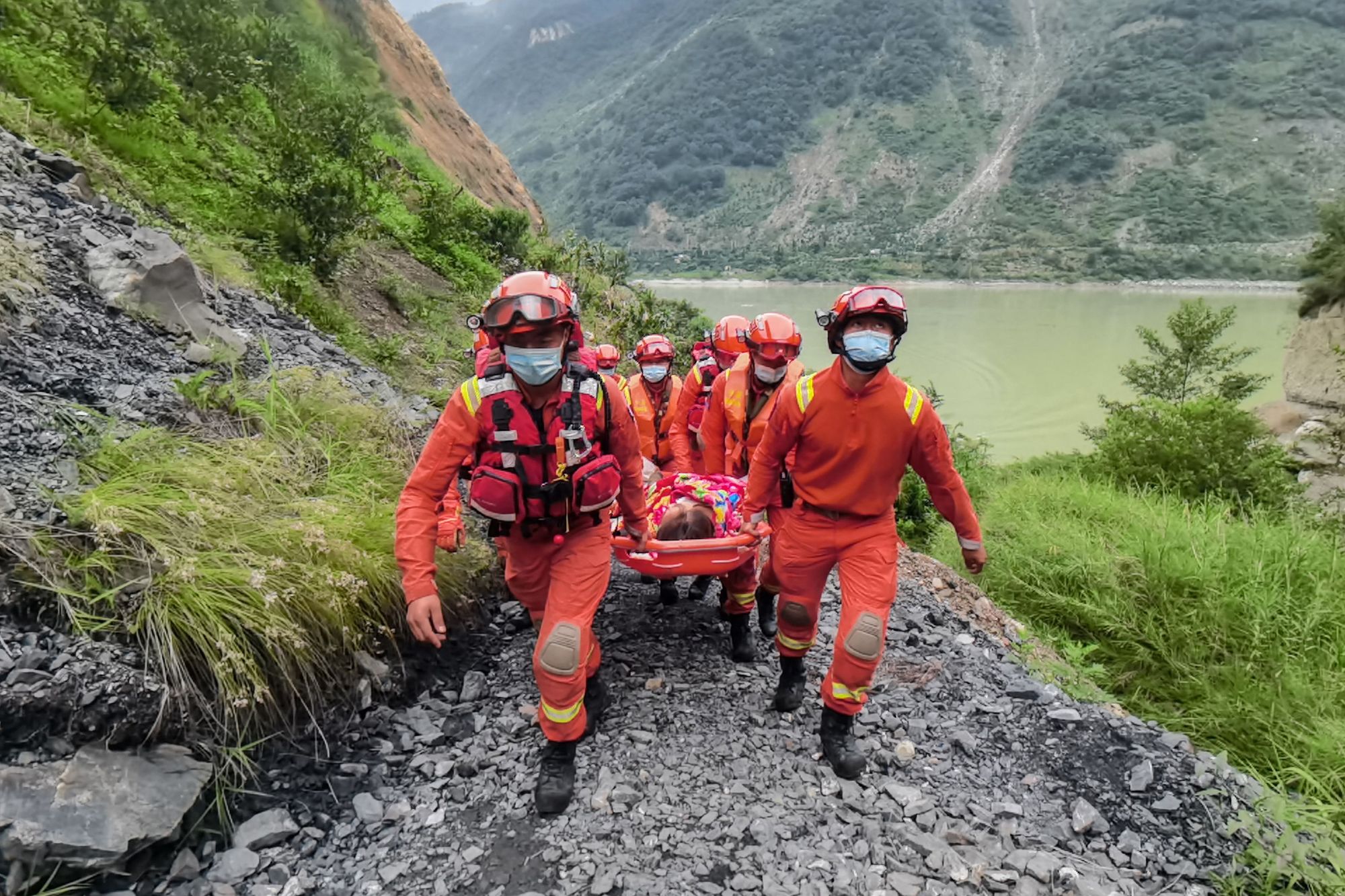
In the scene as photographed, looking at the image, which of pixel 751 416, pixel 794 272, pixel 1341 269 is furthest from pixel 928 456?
pixel 794 272

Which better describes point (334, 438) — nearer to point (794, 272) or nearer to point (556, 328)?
point (556, 328)

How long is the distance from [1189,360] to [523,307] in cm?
2382

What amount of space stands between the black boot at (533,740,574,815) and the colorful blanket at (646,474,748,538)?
4.63 ft

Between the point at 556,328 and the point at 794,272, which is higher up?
the point at 556,328

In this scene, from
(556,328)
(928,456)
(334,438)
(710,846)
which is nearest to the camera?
(710,846)

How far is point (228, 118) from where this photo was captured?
28.9 feet

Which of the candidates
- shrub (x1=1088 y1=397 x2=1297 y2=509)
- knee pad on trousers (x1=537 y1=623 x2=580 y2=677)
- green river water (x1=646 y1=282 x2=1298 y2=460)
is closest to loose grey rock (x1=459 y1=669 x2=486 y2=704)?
knee pad on trousers (x1=537 y1=623 x2=580 y2=677)

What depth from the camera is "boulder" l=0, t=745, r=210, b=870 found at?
209 centimetres

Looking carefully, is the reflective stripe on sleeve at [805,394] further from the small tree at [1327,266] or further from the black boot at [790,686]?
the small tree at [1327,266]

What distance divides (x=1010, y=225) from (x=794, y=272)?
26555mm

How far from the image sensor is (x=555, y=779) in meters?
2.77

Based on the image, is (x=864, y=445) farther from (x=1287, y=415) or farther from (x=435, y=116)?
(x=435, y=116)

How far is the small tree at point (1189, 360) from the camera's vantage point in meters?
20.3

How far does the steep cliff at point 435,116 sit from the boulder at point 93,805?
19582mm
